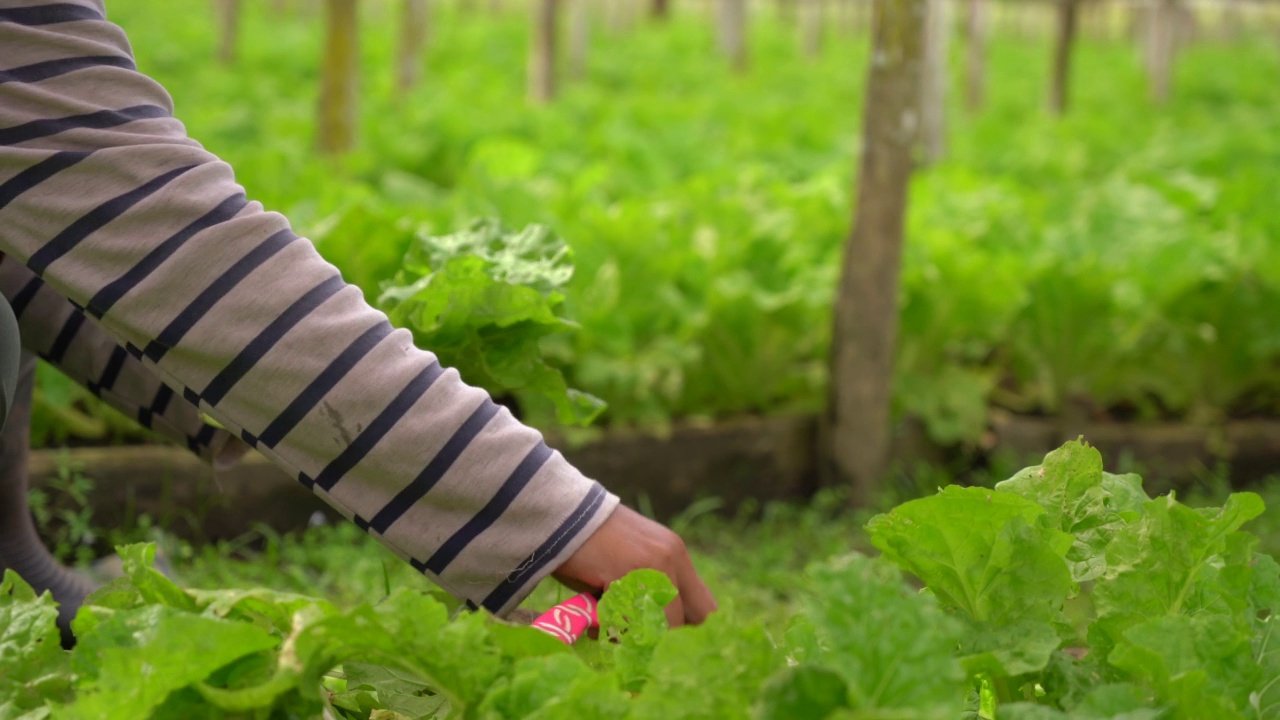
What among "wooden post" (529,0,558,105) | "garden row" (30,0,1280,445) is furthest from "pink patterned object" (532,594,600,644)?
"wooden post" (529,0,558,105)

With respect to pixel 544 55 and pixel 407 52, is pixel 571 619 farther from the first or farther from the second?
pixel 544 55

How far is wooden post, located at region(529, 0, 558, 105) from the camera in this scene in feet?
33.1

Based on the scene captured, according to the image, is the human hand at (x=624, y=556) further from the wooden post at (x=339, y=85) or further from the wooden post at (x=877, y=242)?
the wooden post at (x=339, y=85)

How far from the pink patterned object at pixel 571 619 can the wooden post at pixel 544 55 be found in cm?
907

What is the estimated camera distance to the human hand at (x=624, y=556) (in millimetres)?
1189

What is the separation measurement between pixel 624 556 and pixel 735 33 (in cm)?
1639

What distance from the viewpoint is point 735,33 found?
16891 mm

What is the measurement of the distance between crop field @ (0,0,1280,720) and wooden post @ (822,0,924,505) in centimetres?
11

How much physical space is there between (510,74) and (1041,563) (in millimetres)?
13229

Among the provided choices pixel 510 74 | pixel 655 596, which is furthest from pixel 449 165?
pixel 510 74

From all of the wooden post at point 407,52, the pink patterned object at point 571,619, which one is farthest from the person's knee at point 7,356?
the wooden post at point 407,52

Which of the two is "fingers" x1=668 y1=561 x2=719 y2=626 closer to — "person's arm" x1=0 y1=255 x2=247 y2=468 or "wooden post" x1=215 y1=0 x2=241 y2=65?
"person's arm" x1=0 y1=255 x2=247 y2=468

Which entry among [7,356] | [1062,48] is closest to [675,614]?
[7,356]

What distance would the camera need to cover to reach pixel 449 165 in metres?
6.80
